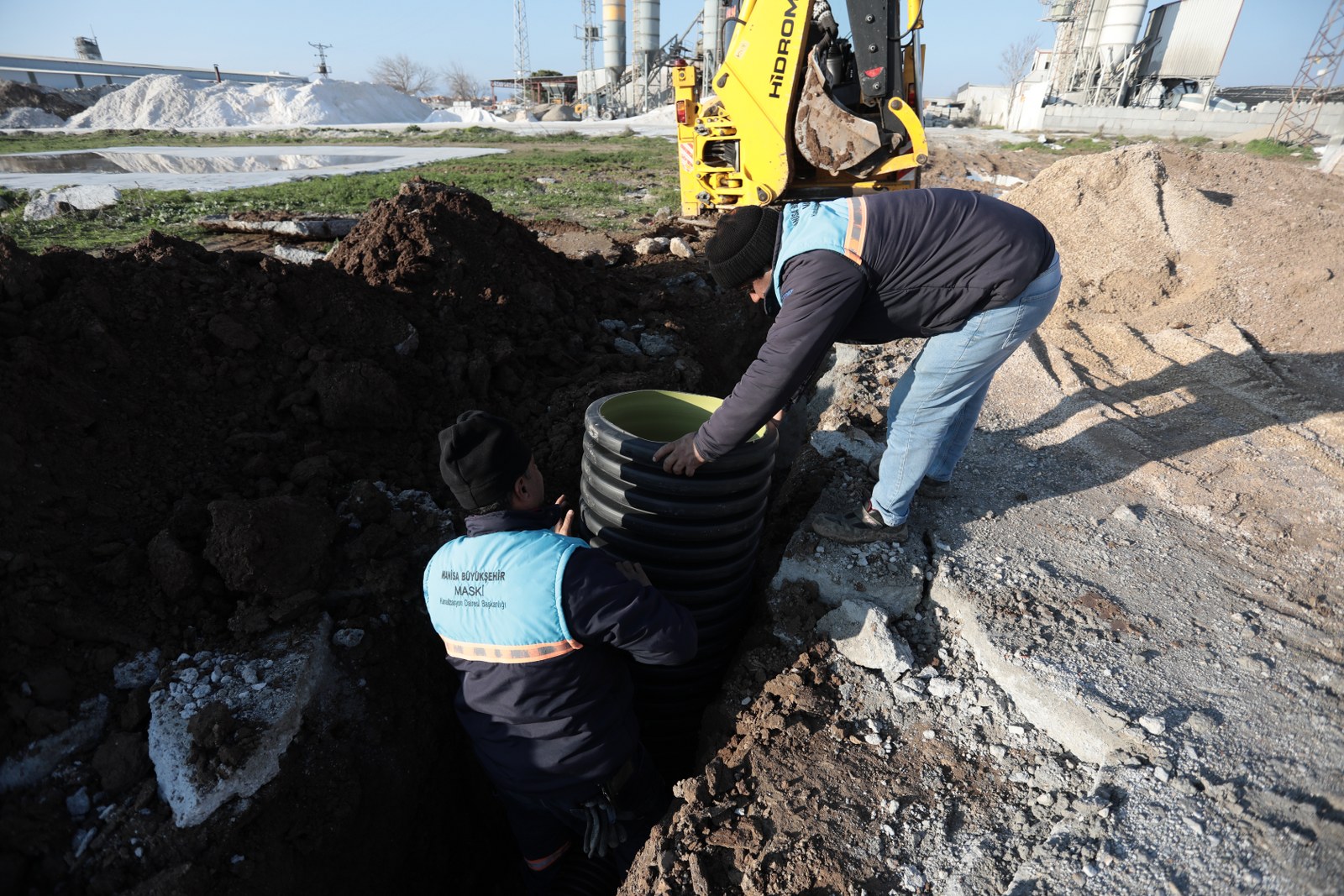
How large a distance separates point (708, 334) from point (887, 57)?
2.84 m

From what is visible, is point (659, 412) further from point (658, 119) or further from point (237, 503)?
point (658, 119)

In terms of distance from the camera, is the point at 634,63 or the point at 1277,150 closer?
the point at 1277,150

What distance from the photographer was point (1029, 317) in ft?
8.65

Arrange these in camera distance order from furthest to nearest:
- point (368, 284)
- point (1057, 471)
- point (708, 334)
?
1. point (708, 334)
2. point (368, 284)
3. point (1057, 471)

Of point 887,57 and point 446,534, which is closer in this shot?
point 446,534

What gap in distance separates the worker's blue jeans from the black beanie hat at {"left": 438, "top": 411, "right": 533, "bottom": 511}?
166 cm

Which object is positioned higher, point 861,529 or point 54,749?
point 861,529

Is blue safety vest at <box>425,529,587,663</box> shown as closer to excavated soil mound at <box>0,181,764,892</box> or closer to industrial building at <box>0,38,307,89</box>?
excavated soil mound at <box>0,181,764,892</box>

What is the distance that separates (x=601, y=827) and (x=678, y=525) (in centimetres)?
111

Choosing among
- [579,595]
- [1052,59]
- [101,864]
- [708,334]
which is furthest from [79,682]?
[1052,59]

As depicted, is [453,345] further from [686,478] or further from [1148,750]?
[1148,750]

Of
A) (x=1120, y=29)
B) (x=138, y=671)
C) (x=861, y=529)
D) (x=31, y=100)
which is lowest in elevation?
(x=138, y=671)

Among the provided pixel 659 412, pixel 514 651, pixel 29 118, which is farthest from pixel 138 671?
pixel 29 118

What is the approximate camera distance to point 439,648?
3.07 metres
